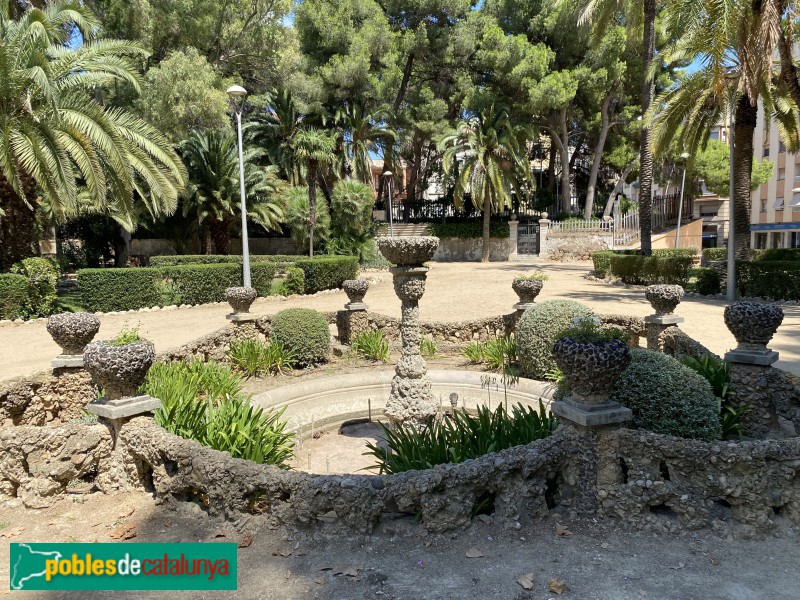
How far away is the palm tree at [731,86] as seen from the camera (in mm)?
13273

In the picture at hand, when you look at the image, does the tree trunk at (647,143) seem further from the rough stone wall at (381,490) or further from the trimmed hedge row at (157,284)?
the rough stone wall at (381,490)

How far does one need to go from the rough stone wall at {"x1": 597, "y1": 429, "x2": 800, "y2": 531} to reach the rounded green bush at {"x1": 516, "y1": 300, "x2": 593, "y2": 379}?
386cm

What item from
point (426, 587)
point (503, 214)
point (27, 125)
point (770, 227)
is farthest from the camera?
point (770, 227)

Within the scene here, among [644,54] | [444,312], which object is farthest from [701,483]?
[644,54]

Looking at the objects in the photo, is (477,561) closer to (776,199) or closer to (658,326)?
(658,326)

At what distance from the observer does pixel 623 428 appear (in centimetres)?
376

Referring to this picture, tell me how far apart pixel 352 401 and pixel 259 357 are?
178 cm

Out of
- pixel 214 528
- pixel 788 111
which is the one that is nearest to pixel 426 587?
pixel 214 528

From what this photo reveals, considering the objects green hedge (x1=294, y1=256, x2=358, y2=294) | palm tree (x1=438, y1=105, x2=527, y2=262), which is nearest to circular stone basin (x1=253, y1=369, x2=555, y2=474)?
green hedge (x1=294, y1=256, x2=358, y2=294)

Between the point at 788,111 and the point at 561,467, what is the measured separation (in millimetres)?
20510

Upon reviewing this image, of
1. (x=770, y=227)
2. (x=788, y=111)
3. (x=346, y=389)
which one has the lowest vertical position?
(x=346, y=389)

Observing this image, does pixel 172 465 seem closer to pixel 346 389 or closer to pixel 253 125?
pixel 346 389

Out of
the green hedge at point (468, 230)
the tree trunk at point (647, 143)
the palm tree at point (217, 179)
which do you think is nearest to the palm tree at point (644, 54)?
the tree trunk at point (647, 143)

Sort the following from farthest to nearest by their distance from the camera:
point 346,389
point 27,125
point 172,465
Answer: point 27,125 < point 346,389 < point 172,465
